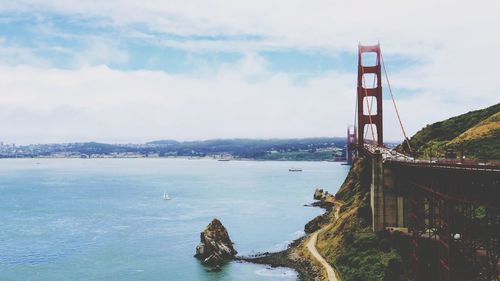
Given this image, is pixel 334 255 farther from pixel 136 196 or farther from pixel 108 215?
pixel 136 196

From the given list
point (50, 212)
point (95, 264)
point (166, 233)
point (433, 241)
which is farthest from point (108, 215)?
point (433, 241)

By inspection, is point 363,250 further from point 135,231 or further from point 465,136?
point 135,231

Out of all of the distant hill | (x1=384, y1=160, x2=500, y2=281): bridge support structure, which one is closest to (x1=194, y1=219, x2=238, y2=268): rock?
(x1=384, y1=160, x2=500, y2=281): bridge support structure

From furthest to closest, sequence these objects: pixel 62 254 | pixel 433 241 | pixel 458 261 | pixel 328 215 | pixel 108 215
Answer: pixel 108 215 < pixel 328 215 < pixel 62 254 < pixel 433 241 < pixel 458 261

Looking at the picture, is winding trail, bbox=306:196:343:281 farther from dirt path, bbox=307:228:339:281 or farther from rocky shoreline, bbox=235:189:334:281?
rocky shoreline, bbox=235:189:334:281

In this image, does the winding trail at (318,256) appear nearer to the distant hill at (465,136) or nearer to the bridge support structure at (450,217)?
the bridge support structure at (450,217)

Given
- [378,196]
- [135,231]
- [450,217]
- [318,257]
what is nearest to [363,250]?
[378,196]

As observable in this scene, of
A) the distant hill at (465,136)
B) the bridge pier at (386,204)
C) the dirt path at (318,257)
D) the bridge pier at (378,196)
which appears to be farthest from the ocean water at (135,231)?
the distant hill at (465,136)

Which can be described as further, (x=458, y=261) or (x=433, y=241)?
(x=433, y=241)
